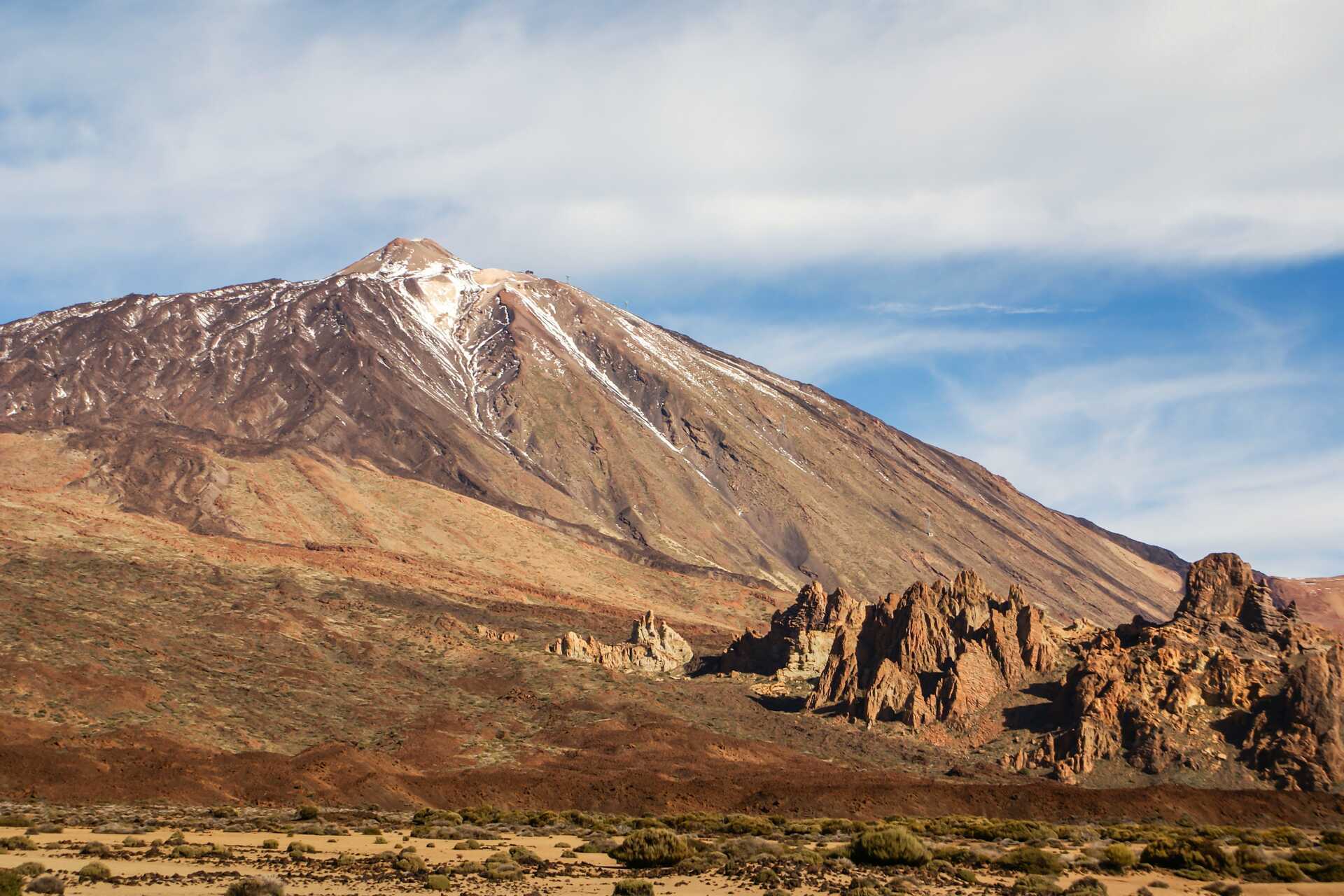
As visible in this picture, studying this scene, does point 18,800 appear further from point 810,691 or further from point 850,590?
point 850,590

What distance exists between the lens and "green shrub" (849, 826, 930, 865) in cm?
3206

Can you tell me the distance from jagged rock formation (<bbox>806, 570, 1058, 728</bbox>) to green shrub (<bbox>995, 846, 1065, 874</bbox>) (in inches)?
1718

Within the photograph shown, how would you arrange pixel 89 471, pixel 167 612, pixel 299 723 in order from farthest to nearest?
pixel 89 471 → pixel 167 612 → pixel 299 723

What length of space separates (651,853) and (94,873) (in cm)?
1300

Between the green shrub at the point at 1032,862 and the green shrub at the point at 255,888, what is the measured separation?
17439 mm

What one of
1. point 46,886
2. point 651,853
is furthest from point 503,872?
point 46,886

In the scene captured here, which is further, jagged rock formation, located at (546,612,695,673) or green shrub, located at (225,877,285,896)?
jagged rock formation, located at (546,612,695,673)

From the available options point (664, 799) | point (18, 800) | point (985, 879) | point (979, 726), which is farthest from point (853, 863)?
point (979, 726)

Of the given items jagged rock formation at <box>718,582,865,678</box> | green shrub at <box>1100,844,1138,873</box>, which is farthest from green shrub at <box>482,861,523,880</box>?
jagged rock formation at <box>718,582,865,678</box>

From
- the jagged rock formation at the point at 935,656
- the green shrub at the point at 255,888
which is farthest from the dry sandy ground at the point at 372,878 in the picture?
the jagged rock formation at the point at 935,656

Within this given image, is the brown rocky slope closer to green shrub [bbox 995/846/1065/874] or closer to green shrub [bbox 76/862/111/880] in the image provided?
green shrub [bbox 995/846/1065/874]

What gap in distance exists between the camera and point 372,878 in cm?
2927

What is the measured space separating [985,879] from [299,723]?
49110 millimetres

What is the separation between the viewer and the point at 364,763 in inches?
2328
